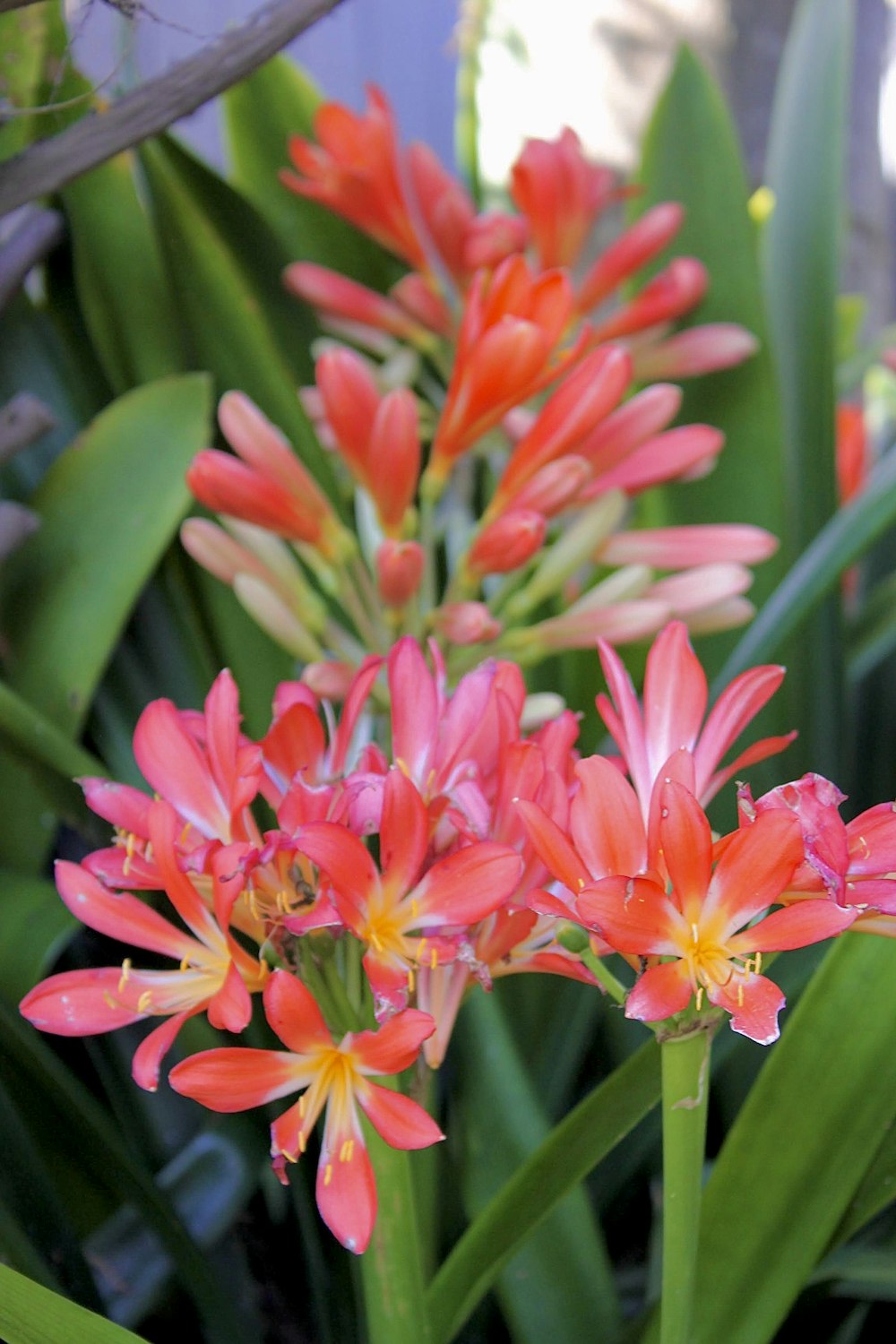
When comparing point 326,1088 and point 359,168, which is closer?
point 326,1088

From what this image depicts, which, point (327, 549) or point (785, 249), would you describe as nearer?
point (327, 549)

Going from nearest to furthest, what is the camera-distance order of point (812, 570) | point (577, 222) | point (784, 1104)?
point (784, 1104) < point (812, 570) < point (577, 222)

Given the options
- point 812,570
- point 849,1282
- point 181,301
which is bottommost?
point 849,1282

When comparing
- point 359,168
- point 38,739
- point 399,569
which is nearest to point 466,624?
point 399,569

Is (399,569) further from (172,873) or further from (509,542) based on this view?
(172,873)

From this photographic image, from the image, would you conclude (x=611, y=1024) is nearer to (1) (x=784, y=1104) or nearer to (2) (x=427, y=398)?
(1) (x=784, y=1104)

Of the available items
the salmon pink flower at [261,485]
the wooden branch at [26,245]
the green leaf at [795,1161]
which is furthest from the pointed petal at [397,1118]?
the wooden branch at [26,245]

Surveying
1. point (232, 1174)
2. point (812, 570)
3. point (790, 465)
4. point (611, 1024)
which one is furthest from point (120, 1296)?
point (790, 465)
